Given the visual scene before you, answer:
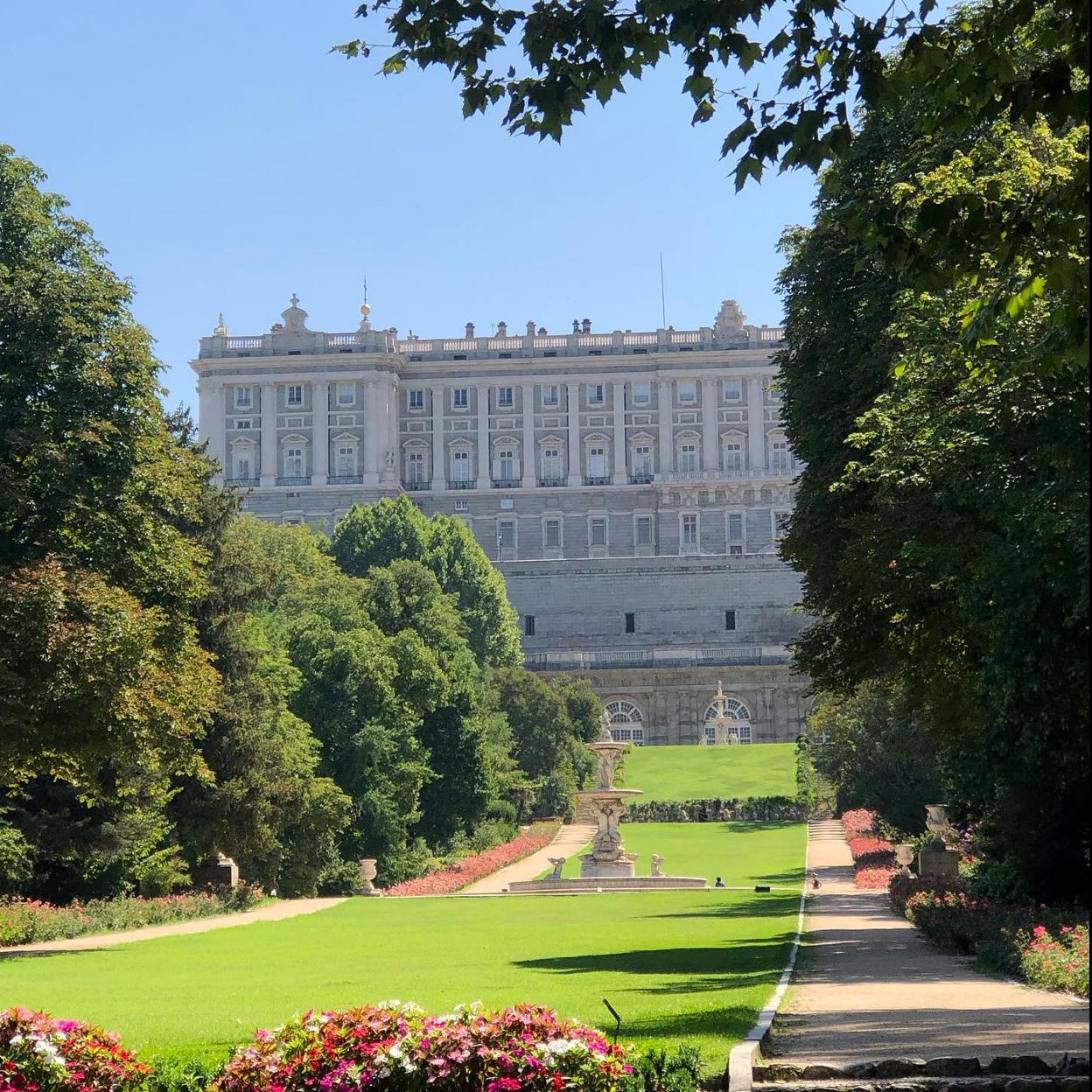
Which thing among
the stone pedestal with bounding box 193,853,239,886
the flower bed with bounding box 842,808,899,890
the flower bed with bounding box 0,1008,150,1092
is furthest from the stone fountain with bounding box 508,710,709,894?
the flower bed with bounding box 0,1008,150,1092

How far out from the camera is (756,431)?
113 metres

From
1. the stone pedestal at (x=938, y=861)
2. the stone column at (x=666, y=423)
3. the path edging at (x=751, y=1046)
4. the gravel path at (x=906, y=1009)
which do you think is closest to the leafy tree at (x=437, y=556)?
the stone column at (x=666, y=423)

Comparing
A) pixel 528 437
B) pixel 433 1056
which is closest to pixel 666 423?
pixel 528 437

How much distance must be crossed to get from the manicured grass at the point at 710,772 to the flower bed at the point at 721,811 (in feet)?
4.03

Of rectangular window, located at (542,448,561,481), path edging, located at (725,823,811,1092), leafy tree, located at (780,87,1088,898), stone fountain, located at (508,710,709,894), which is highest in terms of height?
rectangular window, located at (542,448,561,481)

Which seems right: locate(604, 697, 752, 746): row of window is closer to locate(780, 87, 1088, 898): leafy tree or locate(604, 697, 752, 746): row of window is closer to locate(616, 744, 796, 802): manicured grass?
locate(616, 744, 796, 802): manicured grass

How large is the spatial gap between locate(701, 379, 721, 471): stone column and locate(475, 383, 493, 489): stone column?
46.6ft

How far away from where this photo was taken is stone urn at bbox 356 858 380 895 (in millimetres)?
39719

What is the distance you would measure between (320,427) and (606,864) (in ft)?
247

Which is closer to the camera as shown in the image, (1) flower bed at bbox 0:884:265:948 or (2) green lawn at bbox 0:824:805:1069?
(2) green lawn at bbox 0:824:805:1069

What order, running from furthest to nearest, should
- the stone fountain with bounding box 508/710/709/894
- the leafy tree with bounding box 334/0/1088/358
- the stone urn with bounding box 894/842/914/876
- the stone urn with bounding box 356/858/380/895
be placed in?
1. the stone urn with bounding box 356/858/380/895
2. the stone fountain with bounding box 508/710/709/894
3. the stone urn with bounding box 894/842/914/876
4. the leafy tree with bounding box 334/0/1088/358

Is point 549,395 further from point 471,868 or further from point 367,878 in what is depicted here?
point 367,878

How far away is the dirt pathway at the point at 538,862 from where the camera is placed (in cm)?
3900

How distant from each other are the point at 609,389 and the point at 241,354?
24743mm
